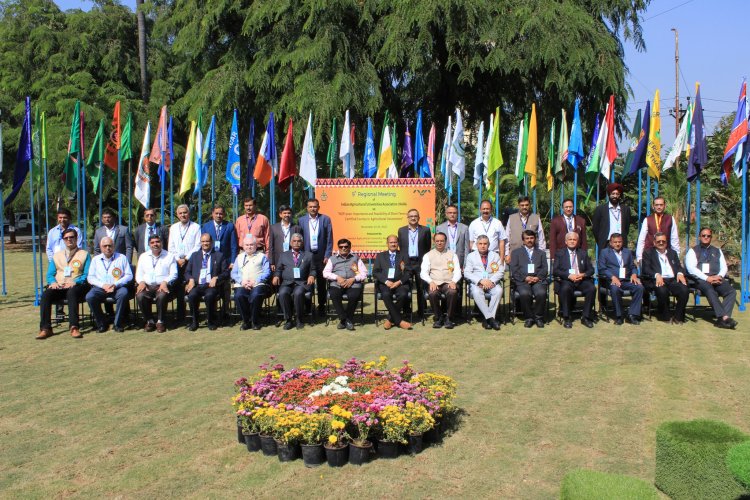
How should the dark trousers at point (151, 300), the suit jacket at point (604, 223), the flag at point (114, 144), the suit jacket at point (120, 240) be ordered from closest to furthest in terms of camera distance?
the dark trousers at point (151, 300)
the suit jacket at point (120, 240)
the suit jacket at point (604, 223)
the flag at point (114, 144)

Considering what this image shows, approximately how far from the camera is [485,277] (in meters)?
9.35

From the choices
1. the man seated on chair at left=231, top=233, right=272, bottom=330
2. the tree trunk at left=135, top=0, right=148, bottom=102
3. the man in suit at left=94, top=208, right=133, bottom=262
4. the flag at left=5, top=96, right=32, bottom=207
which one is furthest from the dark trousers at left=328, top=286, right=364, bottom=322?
the tree trunk at left=135, top=0, right=148, bottom=102

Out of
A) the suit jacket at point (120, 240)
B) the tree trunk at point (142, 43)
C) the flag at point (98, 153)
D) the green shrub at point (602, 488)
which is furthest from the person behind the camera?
the tree trunk at point (142, 43)

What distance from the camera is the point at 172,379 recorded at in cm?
678

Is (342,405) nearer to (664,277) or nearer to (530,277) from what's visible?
(530,277)

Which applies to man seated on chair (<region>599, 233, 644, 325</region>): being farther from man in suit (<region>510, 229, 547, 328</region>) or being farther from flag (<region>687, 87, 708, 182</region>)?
flag (<region>687, 87, 708, 182</region>)

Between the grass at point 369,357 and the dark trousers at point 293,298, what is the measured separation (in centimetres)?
30

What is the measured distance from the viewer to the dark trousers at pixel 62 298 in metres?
8.92

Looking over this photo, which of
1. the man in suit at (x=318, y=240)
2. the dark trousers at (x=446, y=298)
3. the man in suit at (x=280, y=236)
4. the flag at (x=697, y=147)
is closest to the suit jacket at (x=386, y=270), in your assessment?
the dark trousers at (x=446, y=298)

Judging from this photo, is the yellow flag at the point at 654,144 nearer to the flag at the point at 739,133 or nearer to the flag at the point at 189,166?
the flag at the point at 739,133

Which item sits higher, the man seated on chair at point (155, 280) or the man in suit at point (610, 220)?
the man in suit at point (610, 220)

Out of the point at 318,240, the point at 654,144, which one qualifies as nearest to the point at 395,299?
the point at 318,240

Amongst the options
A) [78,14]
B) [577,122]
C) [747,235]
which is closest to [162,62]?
[78,14]

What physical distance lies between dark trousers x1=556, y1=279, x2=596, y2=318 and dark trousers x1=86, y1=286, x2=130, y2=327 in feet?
19.5
